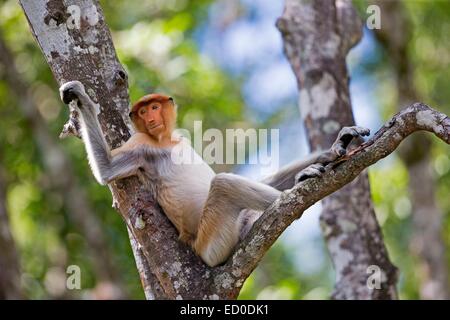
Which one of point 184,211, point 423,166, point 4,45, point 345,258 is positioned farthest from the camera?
point 4,45

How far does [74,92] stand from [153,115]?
0.85 m

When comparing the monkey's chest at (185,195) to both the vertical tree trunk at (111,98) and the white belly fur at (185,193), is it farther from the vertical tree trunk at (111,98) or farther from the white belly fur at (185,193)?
the vertical tree trunk at (111,98)

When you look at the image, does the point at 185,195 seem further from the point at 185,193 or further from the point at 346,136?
the point at 346,136

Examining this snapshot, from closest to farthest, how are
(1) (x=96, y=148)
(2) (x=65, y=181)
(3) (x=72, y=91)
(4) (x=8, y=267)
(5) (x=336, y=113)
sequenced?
(3) (x=72, y=91) → (1) (x=96, y=148) → (5) (x=336, y=113) → (4) (x=8, y=267) → (2) (x=65, y=181)

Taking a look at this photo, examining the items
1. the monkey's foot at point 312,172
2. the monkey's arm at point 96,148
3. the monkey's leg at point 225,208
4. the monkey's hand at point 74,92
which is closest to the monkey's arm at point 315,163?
the monkey's foot at point 312,172

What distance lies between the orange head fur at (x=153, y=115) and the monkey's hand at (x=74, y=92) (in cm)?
59

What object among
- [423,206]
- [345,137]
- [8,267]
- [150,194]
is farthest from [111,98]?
[423,206]

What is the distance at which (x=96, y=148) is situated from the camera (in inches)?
178

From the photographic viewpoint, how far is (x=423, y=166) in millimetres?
9352

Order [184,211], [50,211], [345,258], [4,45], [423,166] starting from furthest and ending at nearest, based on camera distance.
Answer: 1. [50,211]
2. [4,45]
3. [423,166]
4. [345,258]
5. [184,211]

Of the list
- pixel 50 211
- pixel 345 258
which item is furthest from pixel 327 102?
pixel 50 211
